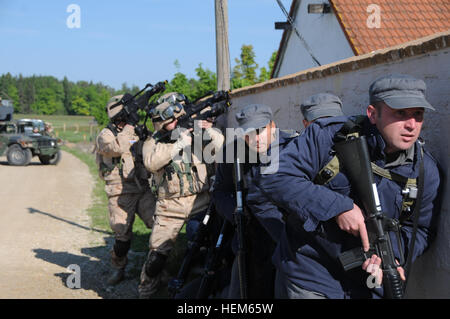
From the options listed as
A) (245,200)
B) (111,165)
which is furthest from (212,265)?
(111,165)

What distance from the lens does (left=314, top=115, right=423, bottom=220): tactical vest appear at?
2.09 meters

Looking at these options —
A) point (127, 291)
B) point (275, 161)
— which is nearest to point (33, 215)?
point (127, 291)

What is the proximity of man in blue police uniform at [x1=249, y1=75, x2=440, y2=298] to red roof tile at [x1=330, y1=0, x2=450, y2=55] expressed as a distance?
6.95 metres

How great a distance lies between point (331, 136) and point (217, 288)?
182cm

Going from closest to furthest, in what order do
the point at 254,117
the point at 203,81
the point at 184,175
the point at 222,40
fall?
the point at 254,117
the point at 184,175
the point at 222,40
the point at 203,81

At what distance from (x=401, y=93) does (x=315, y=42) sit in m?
9.67

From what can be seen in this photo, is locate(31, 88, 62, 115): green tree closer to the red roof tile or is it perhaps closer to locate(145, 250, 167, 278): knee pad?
the red roof tile

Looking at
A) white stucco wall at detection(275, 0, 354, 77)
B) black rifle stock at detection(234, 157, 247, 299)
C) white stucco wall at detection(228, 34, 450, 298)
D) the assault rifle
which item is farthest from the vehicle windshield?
white stucco wall at detection(228, 34, 450, 298)

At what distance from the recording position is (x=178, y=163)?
4.19m

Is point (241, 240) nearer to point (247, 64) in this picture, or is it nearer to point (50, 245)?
point (50, 245)

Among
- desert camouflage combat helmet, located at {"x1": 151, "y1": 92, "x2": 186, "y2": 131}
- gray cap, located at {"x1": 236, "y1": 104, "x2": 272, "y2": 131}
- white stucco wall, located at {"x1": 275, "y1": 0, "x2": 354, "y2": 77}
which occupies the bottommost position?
gray cap, located at {"x1": 236, "y1": 104, "x2": 272, "y2": 131}

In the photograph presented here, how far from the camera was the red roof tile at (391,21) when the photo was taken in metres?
8.98

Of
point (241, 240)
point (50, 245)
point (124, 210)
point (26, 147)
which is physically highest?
point (26, 147)

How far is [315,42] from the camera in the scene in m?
11.3
